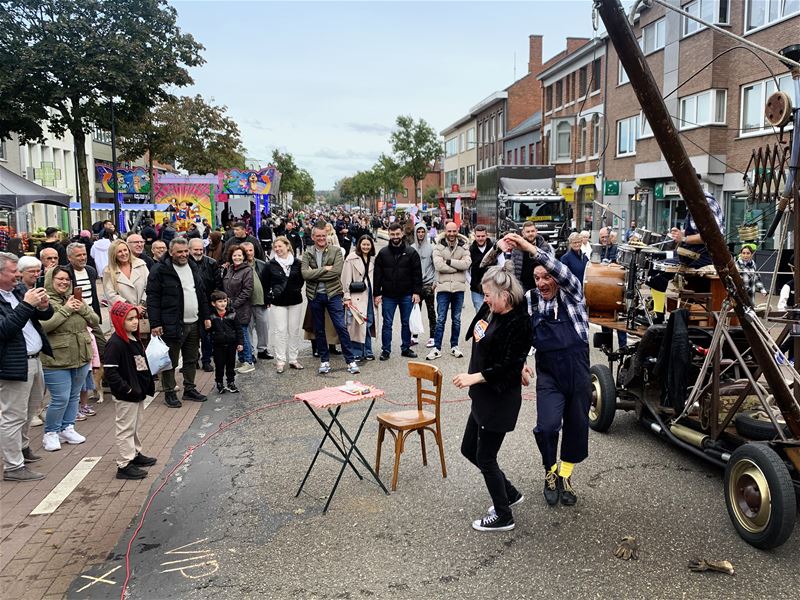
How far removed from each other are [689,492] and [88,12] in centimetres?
1851

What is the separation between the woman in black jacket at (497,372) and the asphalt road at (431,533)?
40 centimetres

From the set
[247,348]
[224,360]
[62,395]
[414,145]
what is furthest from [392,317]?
[414,145]

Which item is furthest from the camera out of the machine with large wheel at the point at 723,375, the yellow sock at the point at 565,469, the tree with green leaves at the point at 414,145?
the tree with green leaves at the point at 414,145

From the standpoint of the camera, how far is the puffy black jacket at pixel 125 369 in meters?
5.43

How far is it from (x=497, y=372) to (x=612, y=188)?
30.0m

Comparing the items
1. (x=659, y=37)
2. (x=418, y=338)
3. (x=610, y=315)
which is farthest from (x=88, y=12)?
(x=659, y=37)

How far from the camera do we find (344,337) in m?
9.44

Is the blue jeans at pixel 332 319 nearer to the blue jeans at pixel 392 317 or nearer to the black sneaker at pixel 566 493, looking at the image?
the blue jeans at pixel 392 317

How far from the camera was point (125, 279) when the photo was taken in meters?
7.90

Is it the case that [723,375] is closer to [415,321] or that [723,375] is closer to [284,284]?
[415,321]

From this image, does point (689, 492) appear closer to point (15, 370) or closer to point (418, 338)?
point (15, 370)

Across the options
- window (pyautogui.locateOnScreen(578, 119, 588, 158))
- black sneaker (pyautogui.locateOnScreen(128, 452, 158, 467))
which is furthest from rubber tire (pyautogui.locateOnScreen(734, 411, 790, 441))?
window (pyautogui.locateOnScreen(578, 119, 588, 158))

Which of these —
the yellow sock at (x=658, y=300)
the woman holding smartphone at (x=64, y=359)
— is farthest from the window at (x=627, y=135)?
the woman holding smartphone at (x=64, y=359)

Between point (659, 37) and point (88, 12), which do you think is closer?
point (88, 12)
